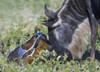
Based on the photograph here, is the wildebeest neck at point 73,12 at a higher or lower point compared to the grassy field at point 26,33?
higher

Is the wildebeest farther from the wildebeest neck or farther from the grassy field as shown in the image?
the wildebeest neck

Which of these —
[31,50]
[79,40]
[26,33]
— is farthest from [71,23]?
[26,33]

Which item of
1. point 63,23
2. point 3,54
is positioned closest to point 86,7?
point 63,23

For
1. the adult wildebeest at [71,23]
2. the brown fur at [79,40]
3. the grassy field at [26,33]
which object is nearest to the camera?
the grassy field at [26,33]

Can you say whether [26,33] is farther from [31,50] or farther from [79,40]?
[31,50]

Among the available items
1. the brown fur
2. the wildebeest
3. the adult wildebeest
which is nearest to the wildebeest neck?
the adult wildebeest

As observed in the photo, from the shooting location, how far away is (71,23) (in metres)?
5.75

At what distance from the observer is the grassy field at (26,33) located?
16.9 ft

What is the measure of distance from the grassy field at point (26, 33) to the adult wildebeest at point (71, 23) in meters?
0.30

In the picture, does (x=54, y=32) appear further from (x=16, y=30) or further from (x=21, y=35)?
(x=16, y=30)

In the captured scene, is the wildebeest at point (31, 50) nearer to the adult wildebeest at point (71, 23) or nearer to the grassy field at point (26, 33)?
the grassy field at point (26, 33)

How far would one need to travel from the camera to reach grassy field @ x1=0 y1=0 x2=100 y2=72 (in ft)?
16.9

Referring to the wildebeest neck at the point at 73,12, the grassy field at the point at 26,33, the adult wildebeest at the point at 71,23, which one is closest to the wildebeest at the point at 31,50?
the grassy field at the point at 26,33

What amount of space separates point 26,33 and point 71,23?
1606mm
